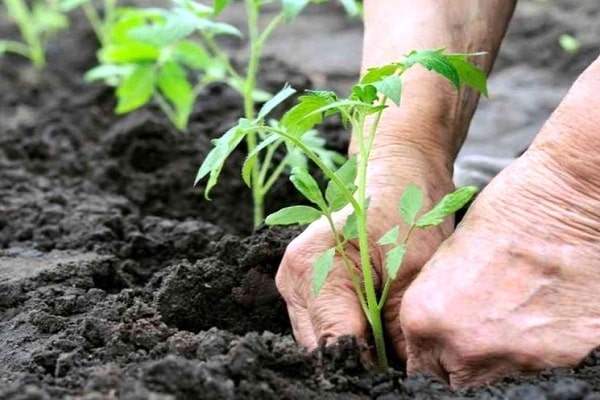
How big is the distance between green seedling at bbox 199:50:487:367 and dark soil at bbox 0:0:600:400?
14 cm

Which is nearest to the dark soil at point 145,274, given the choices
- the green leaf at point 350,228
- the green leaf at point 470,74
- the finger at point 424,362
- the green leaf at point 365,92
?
the finger at point 424,362

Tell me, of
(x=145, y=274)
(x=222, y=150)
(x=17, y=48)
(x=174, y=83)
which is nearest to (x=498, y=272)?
(x=222, y=150)

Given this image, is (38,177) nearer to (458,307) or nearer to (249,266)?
(249,266)

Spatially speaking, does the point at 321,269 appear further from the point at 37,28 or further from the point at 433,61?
the point at 37,28

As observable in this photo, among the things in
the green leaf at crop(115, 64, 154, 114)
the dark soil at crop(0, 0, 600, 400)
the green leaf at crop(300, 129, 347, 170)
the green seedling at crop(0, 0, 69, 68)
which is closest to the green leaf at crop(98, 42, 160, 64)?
the green leaf at crop(115, 64, 154, 114)

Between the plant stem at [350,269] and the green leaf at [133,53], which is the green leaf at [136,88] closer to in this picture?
the green leaf at [133,53]

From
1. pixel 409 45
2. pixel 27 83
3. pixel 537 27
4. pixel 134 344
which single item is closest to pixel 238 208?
pixel 409 45

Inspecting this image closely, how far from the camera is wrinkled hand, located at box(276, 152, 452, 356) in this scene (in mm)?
1757

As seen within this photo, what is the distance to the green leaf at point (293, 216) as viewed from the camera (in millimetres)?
1719

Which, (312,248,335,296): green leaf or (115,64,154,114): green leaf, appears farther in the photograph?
(115,64,154,114): green leaf

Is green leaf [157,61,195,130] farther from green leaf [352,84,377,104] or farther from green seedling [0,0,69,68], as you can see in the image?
green leaf [352,84,377,104]

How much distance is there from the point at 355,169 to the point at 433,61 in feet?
0.76

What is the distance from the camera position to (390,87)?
1.59 metres

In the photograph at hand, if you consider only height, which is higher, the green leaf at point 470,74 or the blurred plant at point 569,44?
the green leaf at point 470,74
